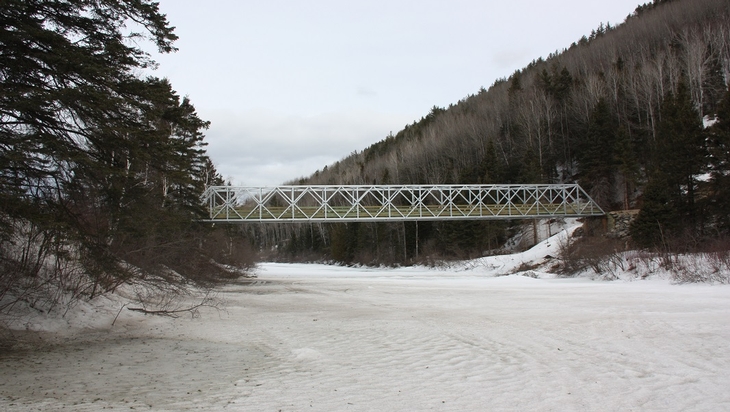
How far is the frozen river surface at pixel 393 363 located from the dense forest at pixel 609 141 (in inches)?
779

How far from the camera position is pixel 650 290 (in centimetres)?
2052

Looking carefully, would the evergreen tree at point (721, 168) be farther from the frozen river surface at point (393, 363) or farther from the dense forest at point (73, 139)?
the dense forest at point (73, 139)

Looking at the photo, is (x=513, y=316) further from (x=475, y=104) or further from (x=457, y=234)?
(x=475, y=104)

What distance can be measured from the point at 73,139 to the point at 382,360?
7.49 meters

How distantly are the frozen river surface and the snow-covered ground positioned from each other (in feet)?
0.11

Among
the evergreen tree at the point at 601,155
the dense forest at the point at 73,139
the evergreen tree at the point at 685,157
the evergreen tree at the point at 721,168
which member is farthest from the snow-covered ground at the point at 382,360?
the evergreen tree at the point at 601,155

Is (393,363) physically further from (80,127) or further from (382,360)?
(80,127)

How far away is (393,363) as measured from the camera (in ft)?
28.0

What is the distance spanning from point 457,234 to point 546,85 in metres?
30.2

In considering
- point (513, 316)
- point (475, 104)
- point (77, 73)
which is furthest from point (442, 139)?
point (77, 73)

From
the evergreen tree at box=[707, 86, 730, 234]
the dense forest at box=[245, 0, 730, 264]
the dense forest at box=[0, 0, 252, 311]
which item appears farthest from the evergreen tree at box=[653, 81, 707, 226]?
the dense forest at box=[0, 0, 252, 311]

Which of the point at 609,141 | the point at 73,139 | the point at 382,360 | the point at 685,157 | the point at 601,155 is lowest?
the point at 382,360

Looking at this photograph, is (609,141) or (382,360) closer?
(382,360)

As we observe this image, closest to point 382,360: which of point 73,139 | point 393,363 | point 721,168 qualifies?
point 393,363
